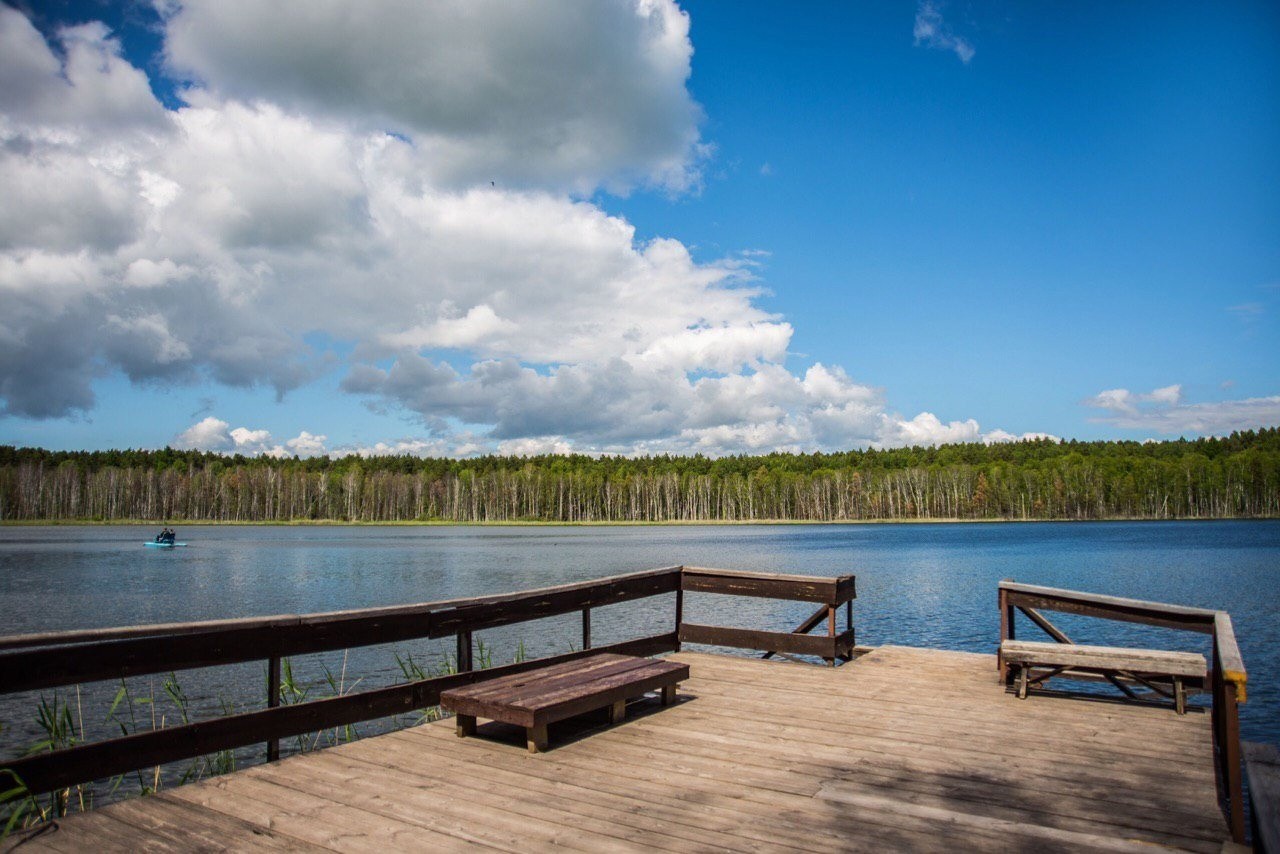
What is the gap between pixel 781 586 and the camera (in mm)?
9352

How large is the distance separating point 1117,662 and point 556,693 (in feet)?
16.7

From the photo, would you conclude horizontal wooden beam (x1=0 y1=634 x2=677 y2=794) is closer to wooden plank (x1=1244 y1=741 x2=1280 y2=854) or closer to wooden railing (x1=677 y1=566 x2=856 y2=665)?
wooden railing (x1=677 y1=566 x2=856 y2=665)

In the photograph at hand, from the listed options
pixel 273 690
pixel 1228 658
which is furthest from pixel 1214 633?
pixel 273 690

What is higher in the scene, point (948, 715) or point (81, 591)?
point (948, 715)

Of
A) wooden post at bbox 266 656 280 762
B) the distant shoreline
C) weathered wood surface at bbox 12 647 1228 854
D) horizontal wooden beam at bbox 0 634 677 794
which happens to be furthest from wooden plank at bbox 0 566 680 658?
the distant shoreline

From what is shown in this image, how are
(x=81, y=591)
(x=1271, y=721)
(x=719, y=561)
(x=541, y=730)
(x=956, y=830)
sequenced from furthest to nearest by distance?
(x=719, y=561)
(x=81, y=591)
(x=1271, y=721)
(x=541, y=730)
(x=956, y=830)

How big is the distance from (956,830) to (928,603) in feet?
78.4

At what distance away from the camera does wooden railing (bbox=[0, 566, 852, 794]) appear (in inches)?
177

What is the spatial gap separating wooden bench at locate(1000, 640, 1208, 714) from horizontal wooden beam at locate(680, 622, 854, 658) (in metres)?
2.06

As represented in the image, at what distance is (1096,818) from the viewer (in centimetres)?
454

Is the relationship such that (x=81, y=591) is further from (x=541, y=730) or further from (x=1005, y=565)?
(x=1005, y=565)

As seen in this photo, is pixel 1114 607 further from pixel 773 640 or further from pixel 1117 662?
pixel 773 640

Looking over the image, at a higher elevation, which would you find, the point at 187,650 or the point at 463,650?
the point at 187,650

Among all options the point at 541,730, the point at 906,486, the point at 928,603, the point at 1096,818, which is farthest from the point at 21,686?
the point at 906,486
